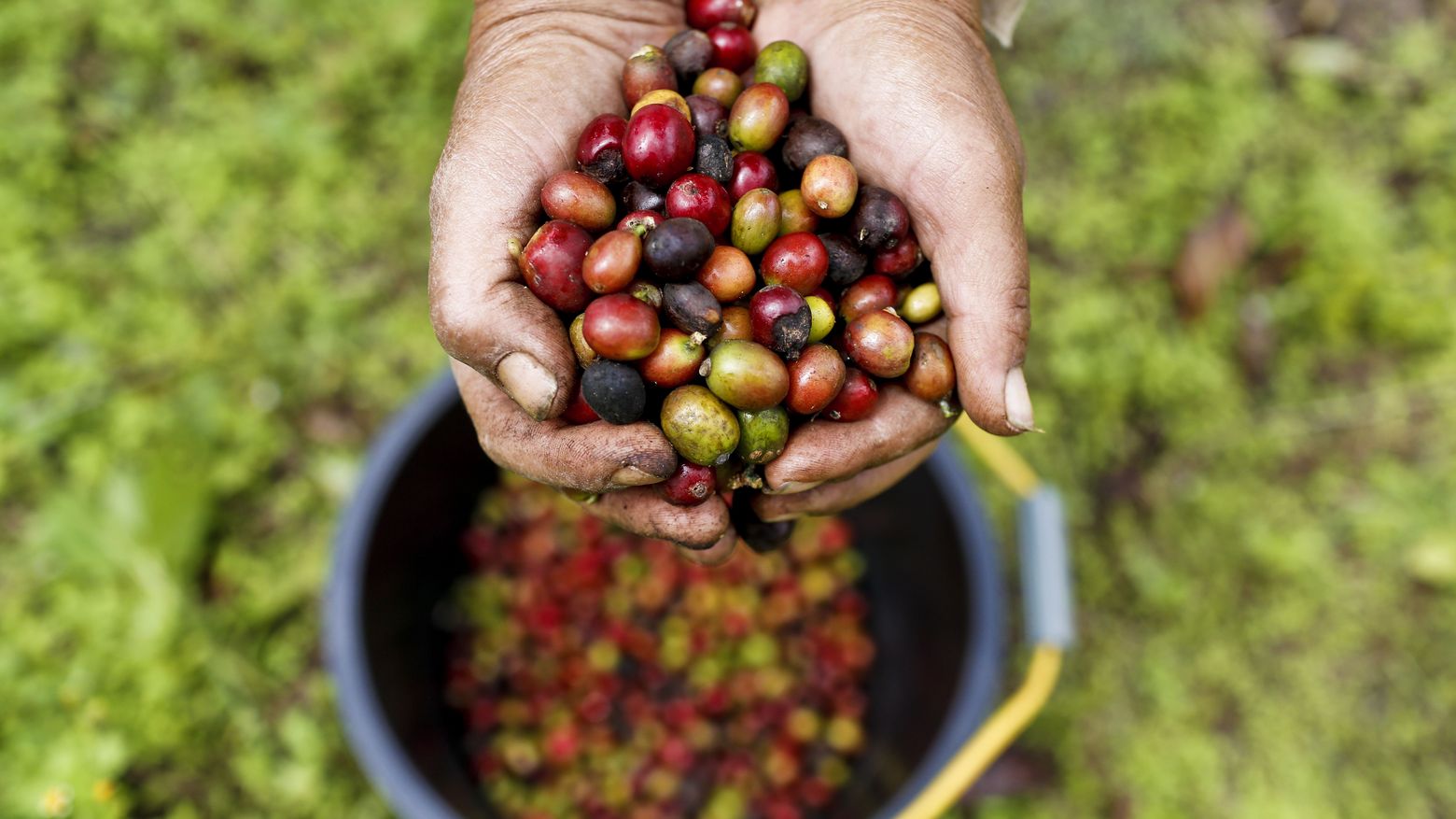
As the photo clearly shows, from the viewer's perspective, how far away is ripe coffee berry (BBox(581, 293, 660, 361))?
7.11ft

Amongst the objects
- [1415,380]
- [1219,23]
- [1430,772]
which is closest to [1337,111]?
[1219,23]

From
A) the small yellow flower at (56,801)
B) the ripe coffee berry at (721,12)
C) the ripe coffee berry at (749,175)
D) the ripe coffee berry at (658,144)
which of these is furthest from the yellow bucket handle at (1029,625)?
the small yellow flower at (56,801)

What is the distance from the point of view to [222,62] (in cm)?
472

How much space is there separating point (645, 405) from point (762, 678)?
5.69 ft

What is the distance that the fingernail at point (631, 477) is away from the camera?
2166 millimetres

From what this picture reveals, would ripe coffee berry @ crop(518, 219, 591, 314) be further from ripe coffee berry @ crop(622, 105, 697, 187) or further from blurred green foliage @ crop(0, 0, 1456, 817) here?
blurred green foliage @ crop(0, 0, 1456, 817)

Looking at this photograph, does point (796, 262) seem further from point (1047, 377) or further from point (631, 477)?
A: point (1047, 377)

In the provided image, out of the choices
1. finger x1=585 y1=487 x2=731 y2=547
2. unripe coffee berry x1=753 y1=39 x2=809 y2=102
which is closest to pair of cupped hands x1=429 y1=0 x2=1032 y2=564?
finger x1=585 y1=487 x2=731 y2=547

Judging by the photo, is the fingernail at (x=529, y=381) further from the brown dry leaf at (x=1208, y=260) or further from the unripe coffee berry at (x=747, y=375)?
the brown dry leaf at (x=1208, y=260)

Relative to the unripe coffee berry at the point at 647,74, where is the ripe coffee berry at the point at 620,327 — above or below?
below

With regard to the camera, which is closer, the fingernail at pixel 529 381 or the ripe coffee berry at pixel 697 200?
the fingernail at pixel 529 381

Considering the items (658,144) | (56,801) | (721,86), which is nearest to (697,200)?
(658,144)

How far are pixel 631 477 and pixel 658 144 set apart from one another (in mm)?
815

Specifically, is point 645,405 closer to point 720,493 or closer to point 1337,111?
point 720,493
